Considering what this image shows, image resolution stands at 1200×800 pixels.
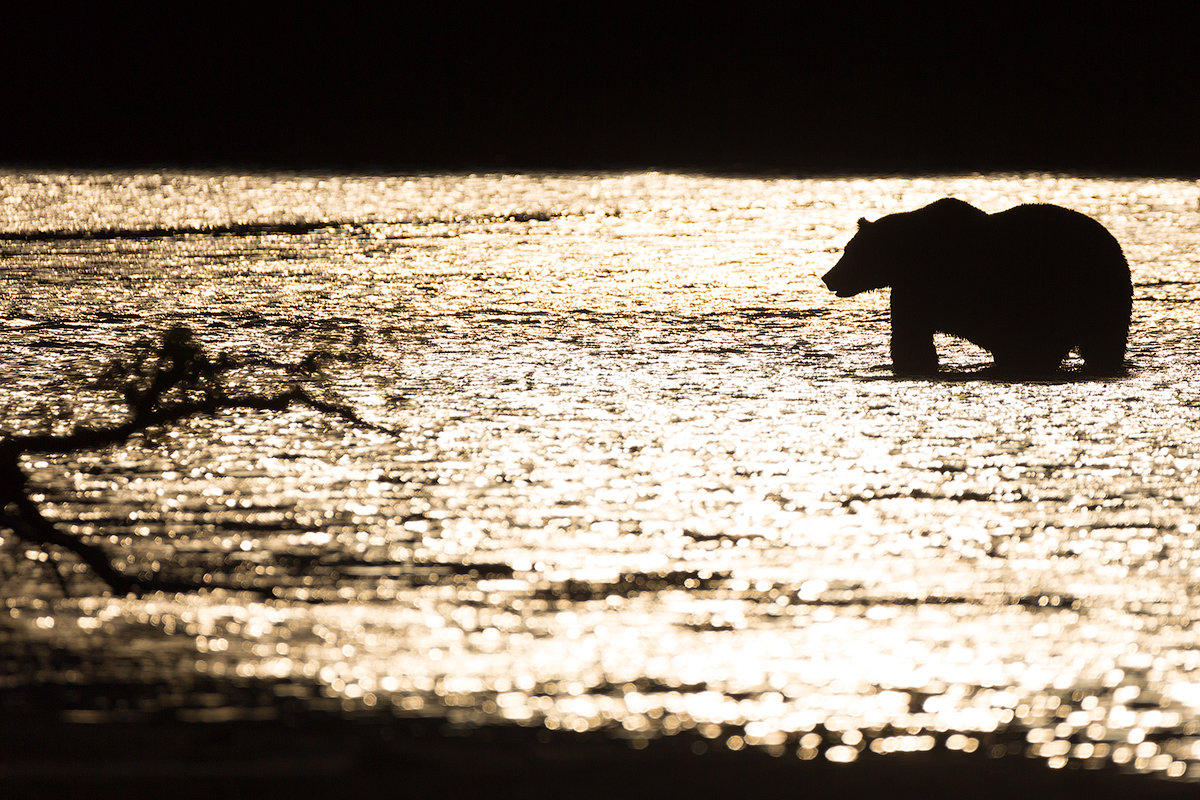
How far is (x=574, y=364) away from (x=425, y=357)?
19.2 inches

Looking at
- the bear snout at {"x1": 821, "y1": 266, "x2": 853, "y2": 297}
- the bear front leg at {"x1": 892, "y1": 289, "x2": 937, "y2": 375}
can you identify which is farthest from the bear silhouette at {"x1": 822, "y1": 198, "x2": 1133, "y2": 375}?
the bear snout at {"x1": 821, "y1": 266, "x2": 853, "y2": 297}

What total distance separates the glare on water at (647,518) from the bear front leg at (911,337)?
11 centimetres

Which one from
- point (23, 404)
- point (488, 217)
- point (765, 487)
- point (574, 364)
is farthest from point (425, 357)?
point (488, 217)

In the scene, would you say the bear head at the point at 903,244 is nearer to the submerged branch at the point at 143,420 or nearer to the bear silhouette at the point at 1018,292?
the bear silhouette at the point at 1018,292

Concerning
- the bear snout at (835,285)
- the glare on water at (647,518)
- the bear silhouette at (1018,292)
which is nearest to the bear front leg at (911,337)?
the bear silhouette at (1018,292)

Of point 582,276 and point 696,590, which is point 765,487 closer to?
point 696,590

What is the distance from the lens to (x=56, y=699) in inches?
93.0

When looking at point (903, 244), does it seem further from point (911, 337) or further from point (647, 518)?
point (647, 518)

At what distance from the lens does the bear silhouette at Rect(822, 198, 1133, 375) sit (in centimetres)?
522

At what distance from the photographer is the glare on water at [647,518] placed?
2400mm

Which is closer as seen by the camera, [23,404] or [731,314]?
[23,404]

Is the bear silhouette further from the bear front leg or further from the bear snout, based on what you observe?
the bear snout

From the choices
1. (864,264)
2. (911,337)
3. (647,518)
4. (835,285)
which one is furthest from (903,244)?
(647,518)

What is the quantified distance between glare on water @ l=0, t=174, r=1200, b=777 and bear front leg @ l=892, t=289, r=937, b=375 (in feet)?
0.37
